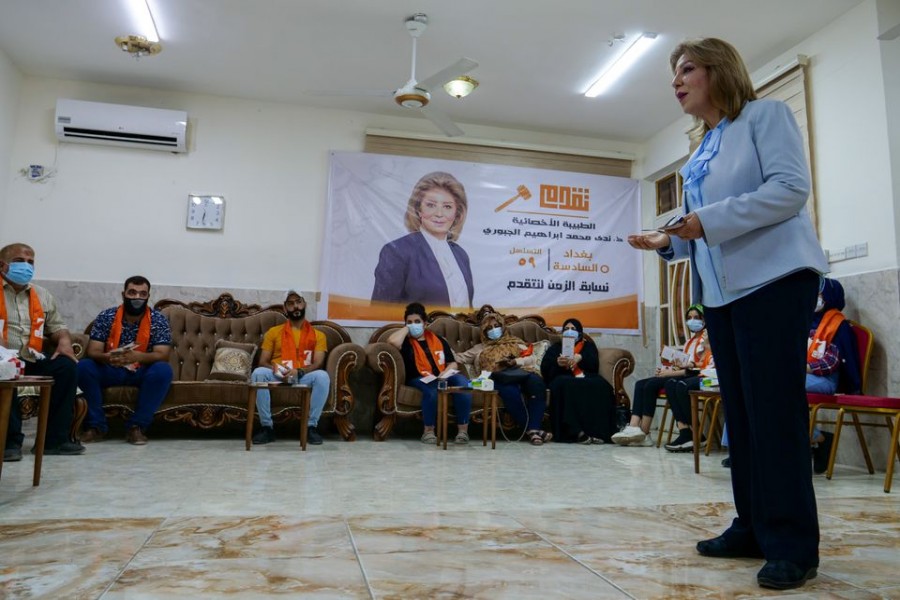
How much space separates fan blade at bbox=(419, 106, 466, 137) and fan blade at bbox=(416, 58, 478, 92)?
0.15 metres

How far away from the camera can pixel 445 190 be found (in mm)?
5824

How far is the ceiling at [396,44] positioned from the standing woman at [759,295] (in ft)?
9.94

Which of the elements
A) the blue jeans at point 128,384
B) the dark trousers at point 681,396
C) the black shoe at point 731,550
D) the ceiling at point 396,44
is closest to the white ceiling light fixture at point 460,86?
the ceiling at point 396,44

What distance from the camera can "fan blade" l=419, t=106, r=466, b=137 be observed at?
4352mm

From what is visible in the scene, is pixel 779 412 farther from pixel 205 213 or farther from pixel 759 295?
pixel 205 213

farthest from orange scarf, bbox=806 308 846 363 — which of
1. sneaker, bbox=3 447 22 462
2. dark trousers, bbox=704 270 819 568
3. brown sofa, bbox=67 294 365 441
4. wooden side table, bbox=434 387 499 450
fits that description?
sneaker, bbox=3 447 22 462

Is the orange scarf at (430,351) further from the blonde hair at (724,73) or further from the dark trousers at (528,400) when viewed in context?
the blonde hair at (724,73)

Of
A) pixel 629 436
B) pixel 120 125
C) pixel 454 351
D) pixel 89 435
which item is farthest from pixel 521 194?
pixel 89 435

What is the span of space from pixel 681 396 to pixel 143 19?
4663 mm

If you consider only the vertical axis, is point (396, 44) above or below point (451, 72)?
above

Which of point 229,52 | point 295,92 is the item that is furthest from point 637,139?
point 229,52

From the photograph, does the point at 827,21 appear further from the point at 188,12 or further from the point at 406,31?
the point at 188,12

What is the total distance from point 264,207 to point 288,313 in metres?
1.39

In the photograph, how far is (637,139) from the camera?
6.32 m
